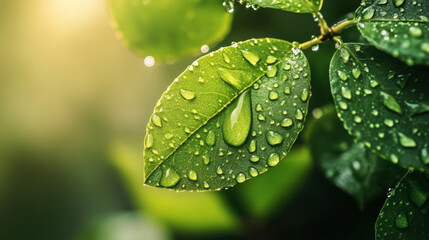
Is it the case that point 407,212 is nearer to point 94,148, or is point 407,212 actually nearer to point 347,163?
point 347,163

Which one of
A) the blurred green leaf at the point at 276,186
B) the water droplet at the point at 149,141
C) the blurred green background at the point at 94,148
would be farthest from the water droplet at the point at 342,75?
the blurred green background at the point at 94,148

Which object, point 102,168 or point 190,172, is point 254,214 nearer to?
point 190,172

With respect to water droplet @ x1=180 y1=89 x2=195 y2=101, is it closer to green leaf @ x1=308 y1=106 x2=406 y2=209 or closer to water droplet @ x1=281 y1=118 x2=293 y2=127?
water droplet @ x1=281 y1=118 x2=293 y2=127

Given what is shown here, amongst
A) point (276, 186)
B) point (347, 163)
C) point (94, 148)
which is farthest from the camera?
point (94, 148)

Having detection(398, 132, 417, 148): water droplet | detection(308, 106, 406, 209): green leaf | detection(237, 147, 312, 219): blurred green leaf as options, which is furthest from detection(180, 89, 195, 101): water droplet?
detection(237, 147, 312, 219): blurred green leaf

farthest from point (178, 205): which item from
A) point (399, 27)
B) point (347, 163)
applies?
point (399, 27)

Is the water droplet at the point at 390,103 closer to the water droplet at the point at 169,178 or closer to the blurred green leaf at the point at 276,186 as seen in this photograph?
the water droplet at the point at 169,178
